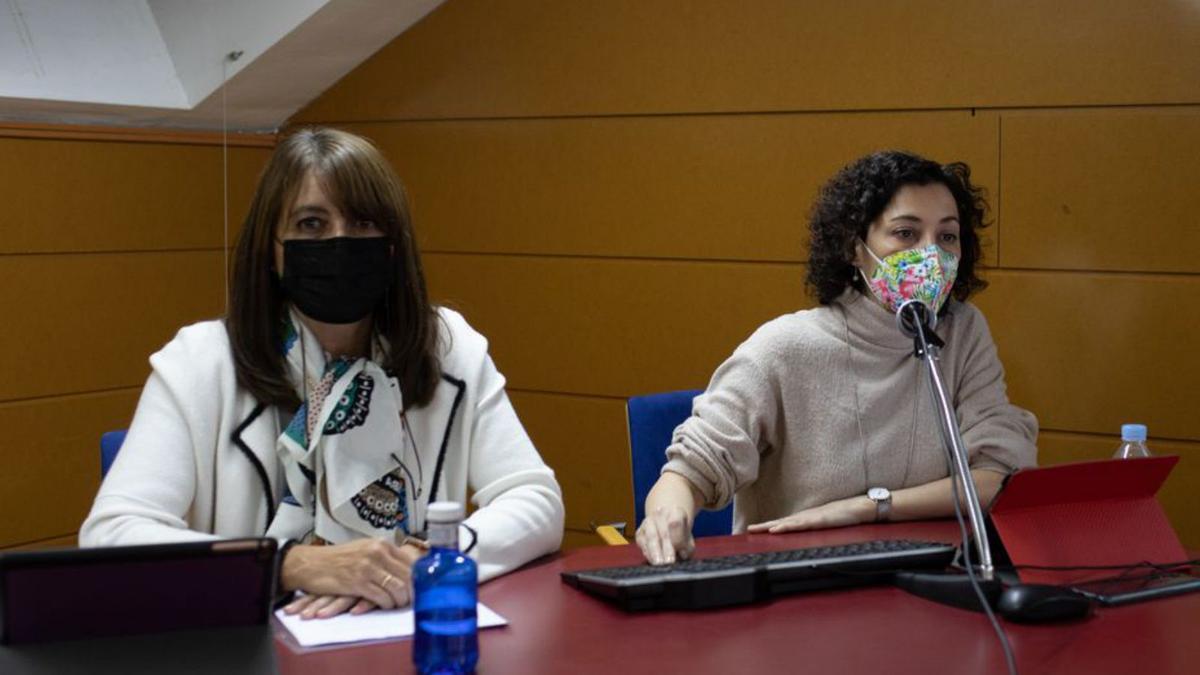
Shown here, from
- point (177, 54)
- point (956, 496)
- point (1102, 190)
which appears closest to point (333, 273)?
point (956, 496)

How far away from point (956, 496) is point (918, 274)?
72cm

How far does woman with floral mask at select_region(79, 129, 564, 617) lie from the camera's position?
1986 mm

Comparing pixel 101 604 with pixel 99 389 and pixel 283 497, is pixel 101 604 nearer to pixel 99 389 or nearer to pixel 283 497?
pixel 283 497

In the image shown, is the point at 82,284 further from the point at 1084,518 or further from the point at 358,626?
the point at 1084,518

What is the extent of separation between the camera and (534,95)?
420 centimetres

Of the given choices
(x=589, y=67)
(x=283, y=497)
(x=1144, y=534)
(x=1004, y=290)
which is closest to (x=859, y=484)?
(x=1144, y=534)

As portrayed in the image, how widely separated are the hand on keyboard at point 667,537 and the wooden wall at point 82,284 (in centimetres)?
246

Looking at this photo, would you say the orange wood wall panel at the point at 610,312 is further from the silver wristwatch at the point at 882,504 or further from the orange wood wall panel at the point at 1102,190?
the silver wristwatch at the point at 882,504

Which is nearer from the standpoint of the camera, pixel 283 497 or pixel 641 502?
pixel 283 497

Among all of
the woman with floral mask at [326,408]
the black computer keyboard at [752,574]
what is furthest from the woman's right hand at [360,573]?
the black computer keyboard at [752,574]

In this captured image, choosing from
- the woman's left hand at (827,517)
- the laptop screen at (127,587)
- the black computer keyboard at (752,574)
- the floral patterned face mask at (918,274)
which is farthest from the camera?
the floral patterned face mask at (918,274)

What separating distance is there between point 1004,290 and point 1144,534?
1.69 m

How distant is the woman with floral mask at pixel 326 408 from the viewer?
1986 mm

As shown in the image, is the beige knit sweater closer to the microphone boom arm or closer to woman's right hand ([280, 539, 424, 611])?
the microphone boom arm
